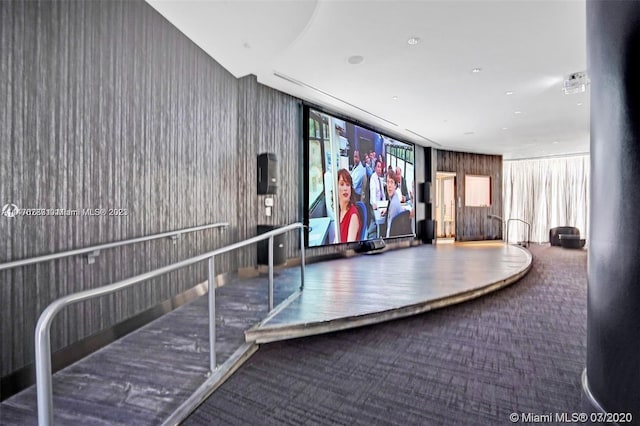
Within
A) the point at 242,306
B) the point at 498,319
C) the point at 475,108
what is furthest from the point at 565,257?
the point at 242,306

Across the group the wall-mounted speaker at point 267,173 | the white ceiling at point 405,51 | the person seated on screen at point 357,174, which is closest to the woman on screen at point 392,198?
the person seated on screen at point 357,174

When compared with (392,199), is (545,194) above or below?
above

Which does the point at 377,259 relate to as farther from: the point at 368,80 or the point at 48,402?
the point at 48,402

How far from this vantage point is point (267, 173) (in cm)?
511

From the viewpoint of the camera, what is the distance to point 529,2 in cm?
330

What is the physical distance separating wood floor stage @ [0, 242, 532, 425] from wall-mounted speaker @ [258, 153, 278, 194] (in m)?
Answer: 1.37

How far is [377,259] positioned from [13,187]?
598cm

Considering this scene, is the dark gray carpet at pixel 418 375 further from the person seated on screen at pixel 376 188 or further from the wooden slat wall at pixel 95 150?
the person seated on screen at pixel 376 188

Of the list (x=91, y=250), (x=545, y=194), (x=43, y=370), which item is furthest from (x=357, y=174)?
(x=545, y=194)

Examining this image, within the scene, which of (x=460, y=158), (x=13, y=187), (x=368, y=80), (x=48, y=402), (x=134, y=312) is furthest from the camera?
(x=460, y=158)

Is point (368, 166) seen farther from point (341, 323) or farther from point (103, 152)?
point (103, 152)

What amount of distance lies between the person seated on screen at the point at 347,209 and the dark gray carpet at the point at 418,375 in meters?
3.67

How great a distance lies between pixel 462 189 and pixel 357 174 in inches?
253

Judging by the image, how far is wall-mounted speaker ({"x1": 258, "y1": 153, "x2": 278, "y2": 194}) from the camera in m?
5.11
